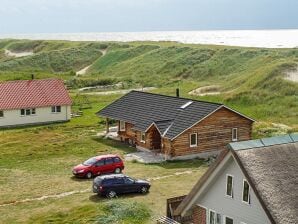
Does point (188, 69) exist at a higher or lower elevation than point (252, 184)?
higher

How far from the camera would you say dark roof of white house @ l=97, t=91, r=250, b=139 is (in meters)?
45.6

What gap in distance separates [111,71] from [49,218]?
4036 inches

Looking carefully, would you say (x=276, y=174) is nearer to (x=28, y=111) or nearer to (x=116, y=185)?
(x=116, y=185)

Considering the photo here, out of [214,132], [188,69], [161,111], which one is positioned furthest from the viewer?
[188,69]

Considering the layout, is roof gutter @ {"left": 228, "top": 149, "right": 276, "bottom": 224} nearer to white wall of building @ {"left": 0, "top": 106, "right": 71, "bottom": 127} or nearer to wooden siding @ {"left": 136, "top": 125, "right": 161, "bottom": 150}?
wooden siding @ {"left": 136, "top": 125, "right": 161, "bottom": 150}

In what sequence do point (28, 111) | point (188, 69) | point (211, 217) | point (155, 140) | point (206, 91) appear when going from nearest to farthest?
point (211, 217)
point (155, 140)
point (28, 111)
point (206, 91)
point (188, 69)

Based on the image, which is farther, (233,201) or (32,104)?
(32,104)

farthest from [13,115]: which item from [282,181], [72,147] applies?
[282,181]

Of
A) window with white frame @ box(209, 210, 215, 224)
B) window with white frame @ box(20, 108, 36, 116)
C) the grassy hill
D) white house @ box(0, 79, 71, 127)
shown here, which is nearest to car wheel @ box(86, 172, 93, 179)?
window with white frame @ box(209, 210, 215, 224)

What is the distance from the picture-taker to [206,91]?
82688 mm

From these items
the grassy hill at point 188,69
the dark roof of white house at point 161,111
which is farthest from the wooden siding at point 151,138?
the grassy hill at point 188,69

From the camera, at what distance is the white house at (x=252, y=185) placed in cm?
1947

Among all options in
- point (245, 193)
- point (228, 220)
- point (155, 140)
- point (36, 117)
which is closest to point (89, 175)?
point (155, 140)

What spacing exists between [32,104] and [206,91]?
3065 cm
